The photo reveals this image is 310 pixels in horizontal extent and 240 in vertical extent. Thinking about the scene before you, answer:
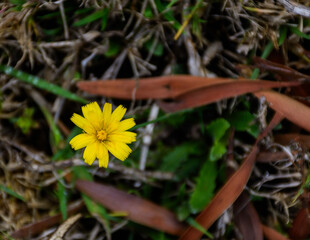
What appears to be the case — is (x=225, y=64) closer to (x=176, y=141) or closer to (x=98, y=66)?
(x=176, y=141)

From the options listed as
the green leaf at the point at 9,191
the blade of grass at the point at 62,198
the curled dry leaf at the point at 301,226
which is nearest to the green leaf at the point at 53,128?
the blade of grass at the point at 62,198

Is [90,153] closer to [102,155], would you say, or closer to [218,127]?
[102,155]

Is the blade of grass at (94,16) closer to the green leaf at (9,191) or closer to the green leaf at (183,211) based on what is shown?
the green leaf at (9,191)

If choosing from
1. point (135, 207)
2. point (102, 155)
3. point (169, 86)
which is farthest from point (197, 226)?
point (169, 86)

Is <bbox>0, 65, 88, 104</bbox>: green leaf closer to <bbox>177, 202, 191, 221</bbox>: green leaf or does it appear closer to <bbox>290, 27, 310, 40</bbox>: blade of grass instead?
<bbox>177, 202, 191, 221</bbox>: green leaf

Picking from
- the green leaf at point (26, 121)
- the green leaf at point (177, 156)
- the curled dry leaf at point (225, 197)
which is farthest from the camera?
the green leaf at point (26, 121)

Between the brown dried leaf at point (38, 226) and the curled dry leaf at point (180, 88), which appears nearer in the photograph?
the curled dry leaf at point (180, 88)

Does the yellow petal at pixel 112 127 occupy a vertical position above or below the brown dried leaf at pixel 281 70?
below
